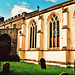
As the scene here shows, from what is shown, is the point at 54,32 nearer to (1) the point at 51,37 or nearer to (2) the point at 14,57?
(1) the point at 51,37

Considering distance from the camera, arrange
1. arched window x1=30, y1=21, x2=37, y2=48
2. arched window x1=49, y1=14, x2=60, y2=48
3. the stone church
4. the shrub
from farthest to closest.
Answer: the shrub < arched window x1=30, y1=21, x2=37, y2=48 < arched window x1=49, y1=14, x2=60, y2=48 < the stone church

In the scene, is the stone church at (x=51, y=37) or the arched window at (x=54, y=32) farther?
the arched window at (x=54, y=32)

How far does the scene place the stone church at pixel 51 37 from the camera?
485 inches

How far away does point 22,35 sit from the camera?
721 inches

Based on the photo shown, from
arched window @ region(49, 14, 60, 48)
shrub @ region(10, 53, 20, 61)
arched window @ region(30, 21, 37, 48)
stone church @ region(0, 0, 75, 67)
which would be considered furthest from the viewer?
shrub @ region(10, 53, 20, 61)

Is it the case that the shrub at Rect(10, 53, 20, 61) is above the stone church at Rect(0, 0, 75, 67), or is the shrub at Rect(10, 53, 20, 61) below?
below

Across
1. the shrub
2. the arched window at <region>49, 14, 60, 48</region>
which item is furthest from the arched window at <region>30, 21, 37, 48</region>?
the shrub

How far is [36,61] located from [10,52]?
6850 millimetres

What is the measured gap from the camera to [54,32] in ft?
47.8

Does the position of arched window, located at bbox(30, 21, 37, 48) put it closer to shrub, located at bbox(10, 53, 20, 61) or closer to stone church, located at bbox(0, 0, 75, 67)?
stone church, located at bbox(0, 0, 75, 67)

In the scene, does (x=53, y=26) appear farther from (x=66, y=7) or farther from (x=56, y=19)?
(x=66, y=7)

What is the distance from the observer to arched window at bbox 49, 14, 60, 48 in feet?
45.9

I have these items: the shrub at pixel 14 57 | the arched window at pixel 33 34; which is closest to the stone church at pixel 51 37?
the arched window at pixel 33 34

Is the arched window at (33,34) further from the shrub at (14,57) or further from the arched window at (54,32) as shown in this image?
the shrub at (14,57)
